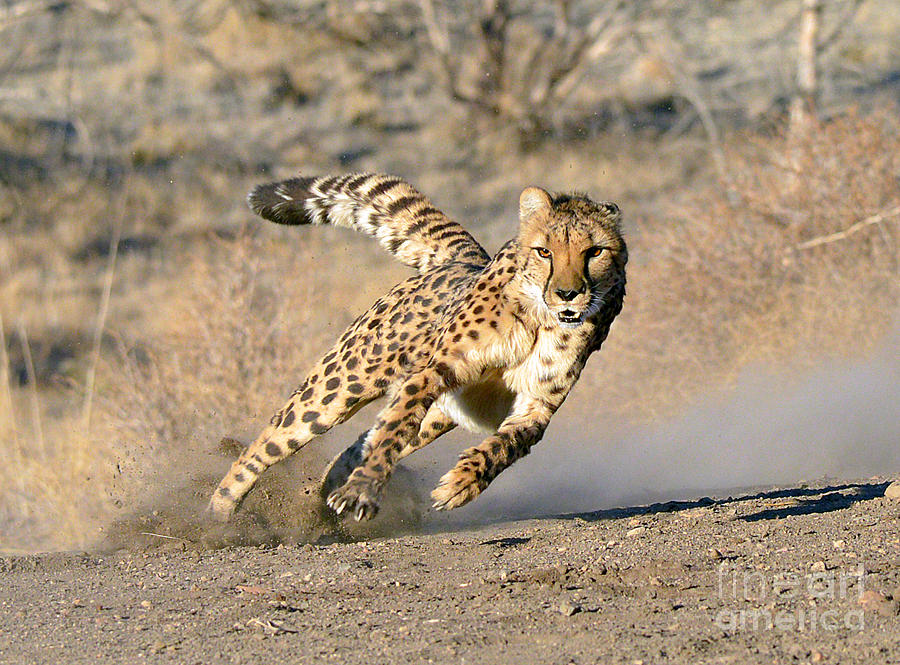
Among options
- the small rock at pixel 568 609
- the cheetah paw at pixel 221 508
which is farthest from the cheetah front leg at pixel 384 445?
the cheetah paw at pixel 221 508

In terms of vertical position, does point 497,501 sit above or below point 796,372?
below

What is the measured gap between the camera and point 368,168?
803 inches

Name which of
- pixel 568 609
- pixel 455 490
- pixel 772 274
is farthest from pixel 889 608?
pixel 772 274

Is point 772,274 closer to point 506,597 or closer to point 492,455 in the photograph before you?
point 492,455

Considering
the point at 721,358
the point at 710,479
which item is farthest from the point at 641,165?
the point at 710,479

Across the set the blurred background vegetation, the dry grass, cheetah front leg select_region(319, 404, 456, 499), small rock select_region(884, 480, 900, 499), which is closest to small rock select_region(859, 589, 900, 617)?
small rock select_region(884, 480, 900, 499)

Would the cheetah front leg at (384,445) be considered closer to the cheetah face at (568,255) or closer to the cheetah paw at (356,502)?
the cheetah paw at (356,502)

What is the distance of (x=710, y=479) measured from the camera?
30.6 ft

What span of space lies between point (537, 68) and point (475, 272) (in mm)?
16260

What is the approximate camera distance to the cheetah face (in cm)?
511

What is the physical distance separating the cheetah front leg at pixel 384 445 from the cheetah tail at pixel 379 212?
48.5 inches

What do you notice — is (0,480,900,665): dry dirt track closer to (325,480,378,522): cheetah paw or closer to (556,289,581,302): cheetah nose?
(325,480,378,522): cheetah paw

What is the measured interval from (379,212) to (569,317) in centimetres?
171

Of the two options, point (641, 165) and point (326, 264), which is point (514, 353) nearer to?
point (326, 264)
